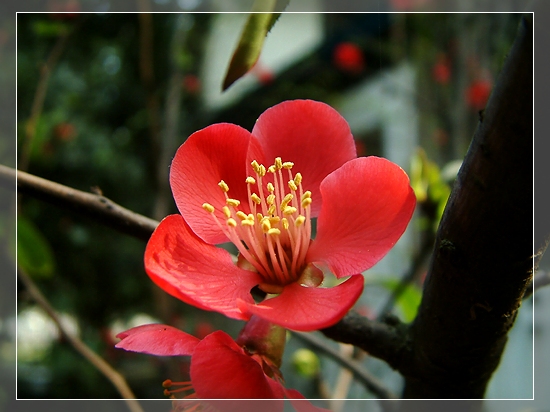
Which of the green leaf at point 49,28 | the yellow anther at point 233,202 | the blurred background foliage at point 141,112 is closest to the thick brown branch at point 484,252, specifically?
the yellow anther at point 233,202

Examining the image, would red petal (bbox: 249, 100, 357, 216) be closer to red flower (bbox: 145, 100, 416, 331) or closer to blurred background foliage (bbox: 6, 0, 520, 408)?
red flower (bbox: 145, 100, 416, 331)

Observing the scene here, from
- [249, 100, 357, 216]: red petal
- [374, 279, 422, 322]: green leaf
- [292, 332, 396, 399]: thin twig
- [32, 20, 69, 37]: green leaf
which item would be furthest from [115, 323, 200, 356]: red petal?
[32, 20, 69, 37]: green leaf

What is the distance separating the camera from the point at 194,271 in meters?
0.26

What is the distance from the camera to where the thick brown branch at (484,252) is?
0.59 feet

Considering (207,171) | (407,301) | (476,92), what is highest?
(476,92)

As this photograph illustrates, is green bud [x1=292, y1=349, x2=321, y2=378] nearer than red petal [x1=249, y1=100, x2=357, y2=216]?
No

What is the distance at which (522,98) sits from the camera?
0.17 meters

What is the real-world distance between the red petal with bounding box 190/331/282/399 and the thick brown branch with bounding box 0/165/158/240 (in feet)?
0.37

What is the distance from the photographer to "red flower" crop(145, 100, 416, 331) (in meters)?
0.24

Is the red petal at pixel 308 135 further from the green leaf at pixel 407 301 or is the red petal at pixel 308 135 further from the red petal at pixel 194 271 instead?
the green leaf at pixel 407 301

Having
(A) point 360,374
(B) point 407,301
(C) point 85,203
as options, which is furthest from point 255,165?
(B) point 407,301

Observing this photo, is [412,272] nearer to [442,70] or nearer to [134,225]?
[134,225]

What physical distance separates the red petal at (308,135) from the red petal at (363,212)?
28 mm

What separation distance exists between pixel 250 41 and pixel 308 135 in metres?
0.06
